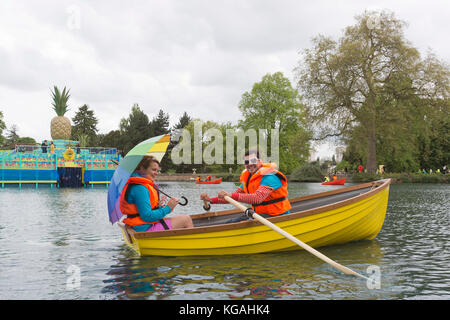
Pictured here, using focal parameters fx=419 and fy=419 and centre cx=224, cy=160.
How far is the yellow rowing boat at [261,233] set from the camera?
786 cm

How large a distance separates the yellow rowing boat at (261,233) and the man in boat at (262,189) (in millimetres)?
378

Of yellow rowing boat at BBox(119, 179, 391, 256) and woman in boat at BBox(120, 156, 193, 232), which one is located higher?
woman in boat at BBox(120, 156, 193, 232)

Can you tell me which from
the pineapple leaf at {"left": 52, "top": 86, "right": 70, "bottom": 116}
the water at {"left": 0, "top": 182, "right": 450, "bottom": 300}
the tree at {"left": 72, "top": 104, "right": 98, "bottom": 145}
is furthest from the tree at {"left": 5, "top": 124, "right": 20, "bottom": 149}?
the water at {"left": 0, "top": 182, "right": 450, "bottom": 300}

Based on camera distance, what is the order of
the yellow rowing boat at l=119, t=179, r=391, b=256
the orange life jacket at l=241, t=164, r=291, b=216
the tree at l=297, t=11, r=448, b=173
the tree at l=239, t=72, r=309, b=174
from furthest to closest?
the tree at l=239, t=72, r=309, b=174 < the tree at l=297, t=11, r=448, b=173 < the orange life jacket at l=241, t=164, r=291, b=216 < the yellow rowing boat at l=119, t=179, r=391, b=256

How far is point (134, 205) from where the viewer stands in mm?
7512

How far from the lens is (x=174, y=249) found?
8094mm

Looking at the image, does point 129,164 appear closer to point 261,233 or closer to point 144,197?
point 144,197

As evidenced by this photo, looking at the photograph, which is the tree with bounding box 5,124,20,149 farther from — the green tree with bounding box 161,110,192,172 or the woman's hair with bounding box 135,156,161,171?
the woman's hair with bounding box 135,156,161,171

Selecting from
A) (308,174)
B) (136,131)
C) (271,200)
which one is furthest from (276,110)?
(271,200)

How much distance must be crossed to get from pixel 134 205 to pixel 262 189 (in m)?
2.37

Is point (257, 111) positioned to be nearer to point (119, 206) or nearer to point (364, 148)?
point (364, 148)

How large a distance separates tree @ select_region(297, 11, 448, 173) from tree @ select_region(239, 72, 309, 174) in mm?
14509

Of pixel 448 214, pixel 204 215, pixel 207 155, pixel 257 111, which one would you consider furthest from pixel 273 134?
pixel 204 215

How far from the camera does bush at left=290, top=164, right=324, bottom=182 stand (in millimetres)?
53375
